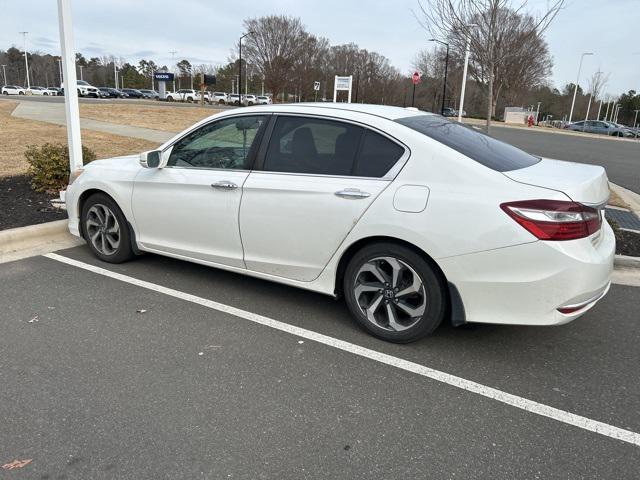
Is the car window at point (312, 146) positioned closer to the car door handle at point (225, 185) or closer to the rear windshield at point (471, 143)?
the car door handle at point (225, 185)

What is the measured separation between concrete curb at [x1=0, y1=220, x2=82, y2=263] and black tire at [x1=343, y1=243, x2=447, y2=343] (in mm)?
3675

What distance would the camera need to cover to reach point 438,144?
3.44 metres

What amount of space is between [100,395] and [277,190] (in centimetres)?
183

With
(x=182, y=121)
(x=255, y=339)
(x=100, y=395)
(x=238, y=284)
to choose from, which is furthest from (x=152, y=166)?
(x=182, y=121)

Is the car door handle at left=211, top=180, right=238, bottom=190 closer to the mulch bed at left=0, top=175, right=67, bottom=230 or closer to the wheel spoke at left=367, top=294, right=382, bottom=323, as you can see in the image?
the wheel spoke at left=367, top=294, right=382, bottom=323

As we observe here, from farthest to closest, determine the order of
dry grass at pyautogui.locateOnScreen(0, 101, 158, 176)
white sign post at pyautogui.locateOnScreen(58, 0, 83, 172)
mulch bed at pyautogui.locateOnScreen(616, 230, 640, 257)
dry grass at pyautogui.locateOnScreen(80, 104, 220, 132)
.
A: dry grass at pyautogui.locateOnScreen(80, 104, 220, 132)
dry grass at pyautogui.locateOnScreen(0, 101, 158, 176)
white sign post at pyautogui.locateOnScreen(58, 0, 83, 172)
mulch bed at pyautogui.locateOnScreen(616, 230, 640, 257)

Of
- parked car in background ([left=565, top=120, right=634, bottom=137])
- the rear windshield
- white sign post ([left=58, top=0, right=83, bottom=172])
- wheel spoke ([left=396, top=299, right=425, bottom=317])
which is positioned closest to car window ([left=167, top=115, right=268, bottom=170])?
the rear windshield

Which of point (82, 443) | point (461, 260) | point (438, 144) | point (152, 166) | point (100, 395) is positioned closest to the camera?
point (82, 443)

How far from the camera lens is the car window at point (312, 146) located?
3.72 m

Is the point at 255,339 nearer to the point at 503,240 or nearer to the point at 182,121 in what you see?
the point at 503,240

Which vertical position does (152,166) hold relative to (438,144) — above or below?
below

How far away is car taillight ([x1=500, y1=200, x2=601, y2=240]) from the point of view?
302 centimetres

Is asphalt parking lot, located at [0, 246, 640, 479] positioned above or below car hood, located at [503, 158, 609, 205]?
below

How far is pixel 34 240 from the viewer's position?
18.9 ft
